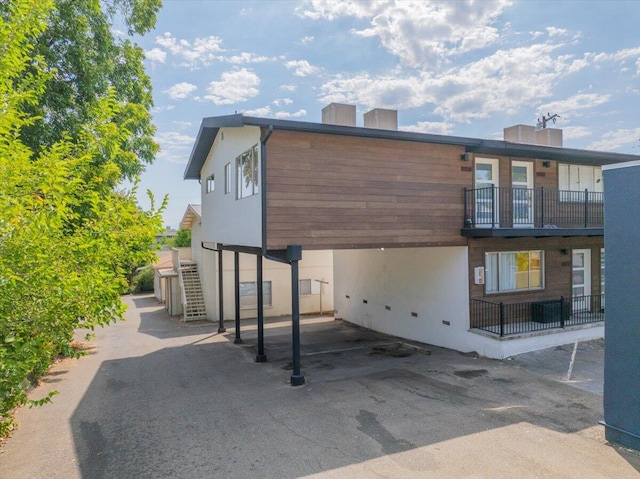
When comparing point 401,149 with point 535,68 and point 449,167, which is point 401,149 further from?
point 535,68

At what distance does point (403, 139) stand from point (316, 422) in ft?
22.3

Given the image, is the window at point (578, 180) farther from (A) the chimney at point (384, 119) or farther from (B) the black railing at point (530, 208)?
(A) the chimney at point (384, 119)

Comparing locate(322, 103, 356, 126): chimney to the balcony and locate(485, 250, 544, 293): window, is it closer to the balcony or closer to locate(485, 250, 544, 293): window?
the balcony

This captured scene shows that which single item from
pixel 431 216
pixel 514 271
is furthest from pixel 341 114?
pixel 514 271

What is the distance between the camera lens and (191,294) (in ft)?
63.1

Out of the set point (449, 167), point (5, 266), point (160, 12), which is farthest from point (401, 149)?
point (160, 12)

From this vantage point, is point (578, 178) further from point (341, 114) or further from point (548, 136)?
point (341, 114)

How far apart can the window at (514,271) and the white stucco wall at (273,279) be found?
9.01 metres

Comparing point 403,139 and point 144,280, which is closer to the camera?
point 403,139

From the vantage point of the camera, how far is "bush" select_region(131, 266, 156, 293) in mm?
31781

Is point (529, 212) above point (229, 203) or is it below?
below

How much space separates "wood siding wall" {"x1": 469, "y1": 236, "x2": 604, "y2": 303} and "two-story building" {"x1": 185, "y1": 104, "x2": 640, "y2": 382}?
1.7 inches

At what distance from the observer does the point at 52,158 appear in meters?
4.33

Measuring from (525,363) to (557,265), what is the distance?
4.40 meters
